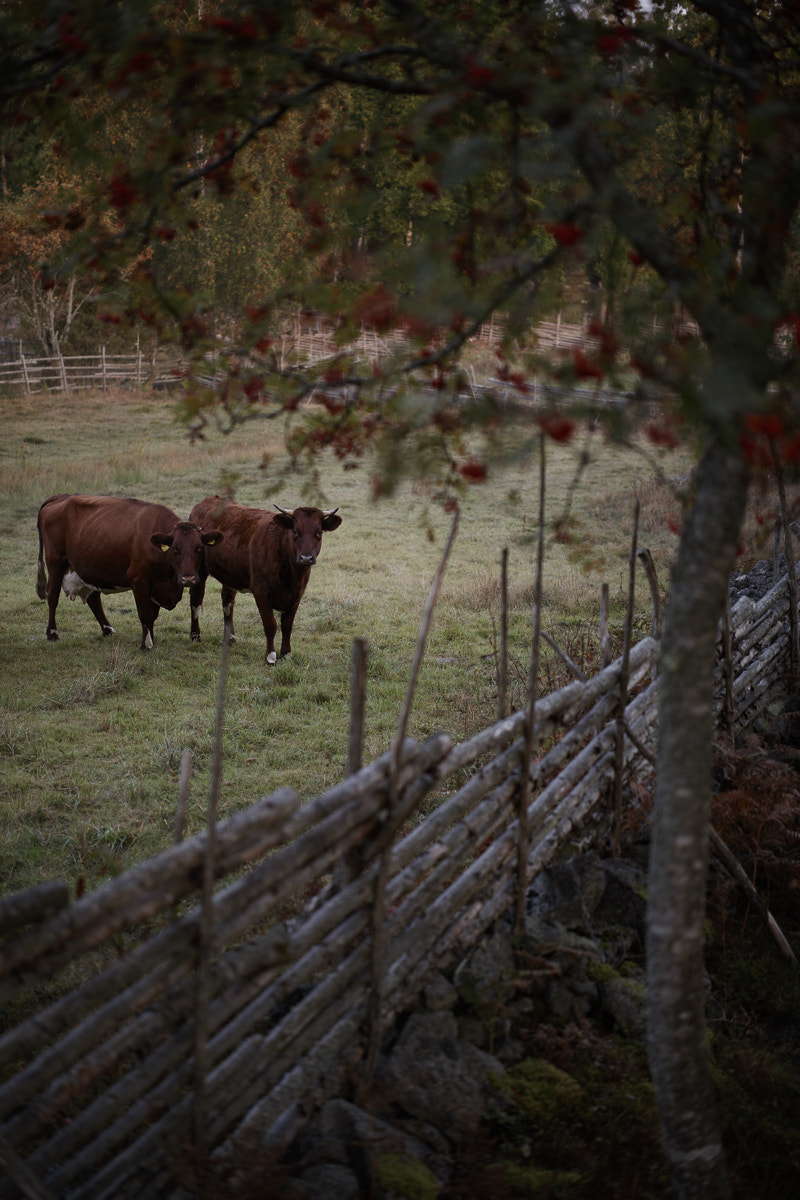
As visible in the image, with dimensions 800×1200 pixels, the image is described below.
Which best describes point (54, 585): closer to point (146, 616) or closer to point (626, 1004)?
point (146, 616)

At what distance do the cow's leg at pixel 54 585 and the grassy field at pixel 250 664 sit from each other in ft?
0.59

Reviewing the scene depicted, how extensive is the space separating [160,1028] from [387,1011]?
39.3 inches

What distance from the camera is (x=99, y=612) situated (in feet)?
30.9

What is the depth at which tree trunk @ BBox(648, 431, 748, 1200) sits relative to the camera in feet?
8.03

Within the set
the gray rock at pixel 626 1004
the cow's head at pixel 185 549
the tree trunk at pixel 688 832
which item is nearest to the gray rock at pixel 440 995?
the gray rock at pixel 626 1004

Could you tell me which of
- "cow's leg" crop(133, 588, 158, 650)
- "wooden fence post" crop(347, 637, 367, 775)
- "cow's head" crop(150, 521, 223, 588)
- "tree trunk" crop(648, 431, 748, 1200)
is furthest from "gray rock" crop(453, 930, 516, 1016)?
"cow's leg" crop(133, 588, 158, 650)

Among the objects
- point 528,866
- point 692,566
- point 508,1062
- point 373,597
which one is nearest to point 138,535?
point 373,597

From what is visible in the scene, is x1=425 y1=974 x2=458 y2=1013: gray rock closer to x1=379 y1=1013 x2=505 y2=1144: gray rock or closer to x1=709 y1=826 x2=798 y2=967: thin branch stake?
x1=379 y1=1013 x2=505 y2=1144: gray rock

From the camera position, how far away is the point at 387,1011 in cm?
329

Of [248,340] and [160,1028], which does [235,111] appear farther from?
[160,1028]

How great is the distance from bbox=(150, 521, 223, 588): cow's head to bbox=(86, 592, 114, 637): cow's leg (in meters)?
1.14

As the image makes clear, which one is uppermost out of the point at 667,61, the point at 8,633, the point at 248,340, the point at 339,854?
the point at 667,61

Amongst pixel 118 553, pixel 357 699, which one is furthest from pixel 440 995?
pixel 118 553

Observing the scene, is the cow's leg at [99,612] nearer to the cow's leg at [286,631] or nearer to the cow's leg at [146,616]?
the cow's leg at [146,616]
